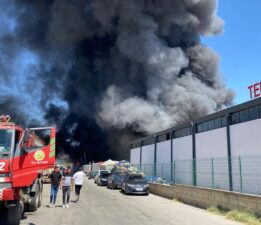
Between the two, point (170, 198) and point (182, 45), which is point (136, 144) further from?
A: point (170, 198)

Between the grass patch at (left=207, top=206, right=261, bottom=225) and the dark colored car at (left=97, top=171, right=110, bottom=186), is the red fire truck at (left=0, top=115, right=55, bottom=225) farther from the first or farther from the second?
the dark colored car at (left=97, top=171, right=110, bottom=186)

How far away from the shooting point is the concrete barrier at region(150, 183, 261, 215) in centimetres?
1345

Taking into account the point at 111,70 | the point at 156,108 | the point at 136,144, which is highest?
the point at 111,70

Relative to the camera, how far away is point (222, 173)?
58.2 feet

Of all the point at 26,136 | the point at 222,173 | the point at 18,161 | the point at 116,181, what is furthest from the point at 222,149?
the point at 18,161

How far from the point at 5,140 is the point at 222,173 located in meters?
10.9

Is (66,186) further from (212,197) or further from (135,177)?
(135,177)

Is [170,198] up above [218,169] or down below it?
below

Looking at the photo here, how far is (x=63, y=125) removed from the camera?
85.0 m

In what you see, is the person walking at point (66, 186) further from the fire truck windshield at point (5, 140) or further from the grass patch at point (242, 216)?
the grass patch at point (242, 216)

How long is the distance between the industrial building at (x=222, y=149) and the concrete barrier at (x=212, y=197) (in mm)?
689

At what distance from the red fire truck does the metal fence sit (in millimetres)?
7711

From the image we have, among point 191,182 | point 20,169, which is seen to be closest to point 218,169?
point 191,182

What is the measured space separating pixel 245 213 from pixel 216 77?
2267 inches
